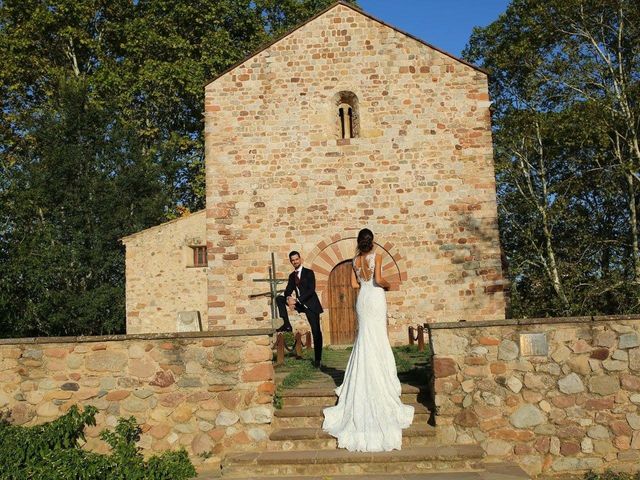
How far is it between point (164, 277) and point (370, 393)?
1337 centimetres

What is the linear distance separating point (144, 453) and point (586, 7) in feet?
62.3

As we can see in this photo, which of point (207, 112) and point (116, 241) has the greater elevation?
point (207, 112)

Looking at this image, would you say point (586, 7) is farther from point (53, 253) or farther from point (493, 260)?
point (53, 253)

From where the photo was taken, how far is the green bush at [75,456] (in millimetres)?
5762

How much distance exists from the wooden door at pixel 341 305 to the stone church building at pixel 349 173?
0.08 feet

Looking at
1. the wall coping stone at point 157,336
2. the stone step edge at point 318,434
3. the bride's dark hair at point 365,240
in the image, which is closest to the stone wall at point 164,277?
the wall coping stone at point 157,336

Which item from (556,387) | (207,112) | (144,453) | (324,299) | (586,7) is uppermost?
(586,7)

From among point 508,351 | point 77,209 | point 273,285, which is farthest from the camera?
point 77,209

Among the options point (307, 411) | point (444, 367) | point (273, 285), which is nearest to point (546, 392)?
point (444, 367)

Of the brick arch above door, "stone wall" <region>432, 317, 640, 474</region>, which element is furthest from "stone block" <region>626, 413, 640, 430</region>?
the brick arch above door

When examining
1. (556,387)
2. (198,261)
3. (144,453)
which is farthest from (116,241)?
(556,387)

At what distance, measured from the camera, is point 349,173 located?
1412cm

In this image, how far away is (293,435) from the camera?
6.59 meters

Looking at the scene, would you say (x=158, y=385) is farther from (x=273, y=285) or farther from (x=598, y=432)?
(x=273, y=285)
